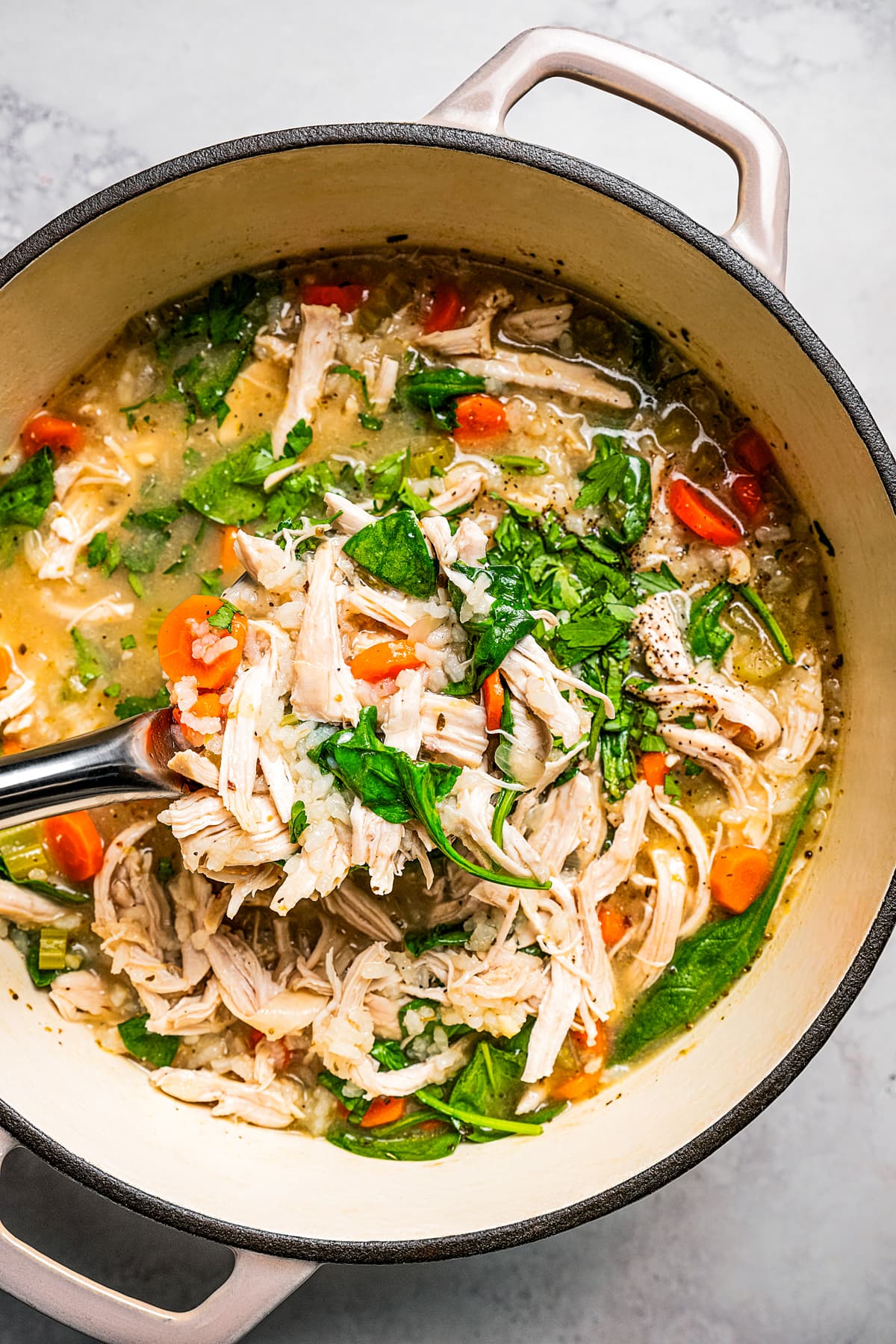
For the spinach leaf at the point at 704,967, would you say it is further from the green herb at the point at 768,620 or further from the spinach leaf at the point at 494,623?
the spinach leaf at the point at 494,623

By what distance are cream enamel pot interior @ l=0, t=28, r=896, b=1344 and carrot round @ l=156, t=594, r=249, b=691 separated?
2.50ft

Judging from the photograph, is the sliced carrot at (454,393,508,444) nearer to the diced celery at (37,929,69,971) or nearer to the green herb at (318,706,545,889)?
the green herb at (318,706,545,889)

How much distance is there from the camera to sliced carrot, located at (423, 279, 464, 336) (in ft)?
9.65

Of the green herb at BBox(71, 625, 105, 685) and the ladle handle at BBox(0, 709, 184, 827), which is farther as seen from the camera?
the green herb at BBox(71, 625, 105, 685)

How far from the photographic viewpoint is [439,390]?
2852 mm

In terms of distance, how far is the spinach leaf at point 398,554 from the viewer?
2486mm

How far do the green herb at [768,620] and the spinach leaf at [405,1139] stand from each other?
1.54 metres

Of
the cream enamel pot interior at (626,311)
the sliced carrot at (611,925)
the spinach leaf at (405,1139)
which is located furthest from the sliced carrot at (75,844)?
the sliced carrot at (611,925)

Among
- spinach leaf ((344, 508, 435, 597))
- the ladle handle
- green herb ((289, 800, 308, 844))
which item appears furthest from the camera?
spinach leaf ((344, 508, 435, 597))

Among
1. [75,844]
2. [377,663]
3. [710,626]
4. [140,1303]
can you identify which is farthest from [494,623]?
[140,1303]

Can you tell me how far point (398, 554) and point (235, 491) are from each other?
0.62 metres

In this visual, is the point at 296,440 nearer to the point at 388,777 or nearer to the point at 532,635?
the point at 532,635

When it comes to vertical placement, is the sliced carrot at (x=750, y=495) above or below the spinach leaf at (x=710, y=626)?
above

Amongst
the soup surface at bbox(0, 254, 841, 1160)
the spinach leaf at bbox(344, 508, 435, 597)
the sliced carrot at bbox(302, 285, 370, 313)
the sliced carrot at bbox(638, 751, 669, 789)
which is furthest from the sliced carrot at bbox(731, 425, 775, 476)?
the sliced carrot at bbox(302, 285, 370, 313)
